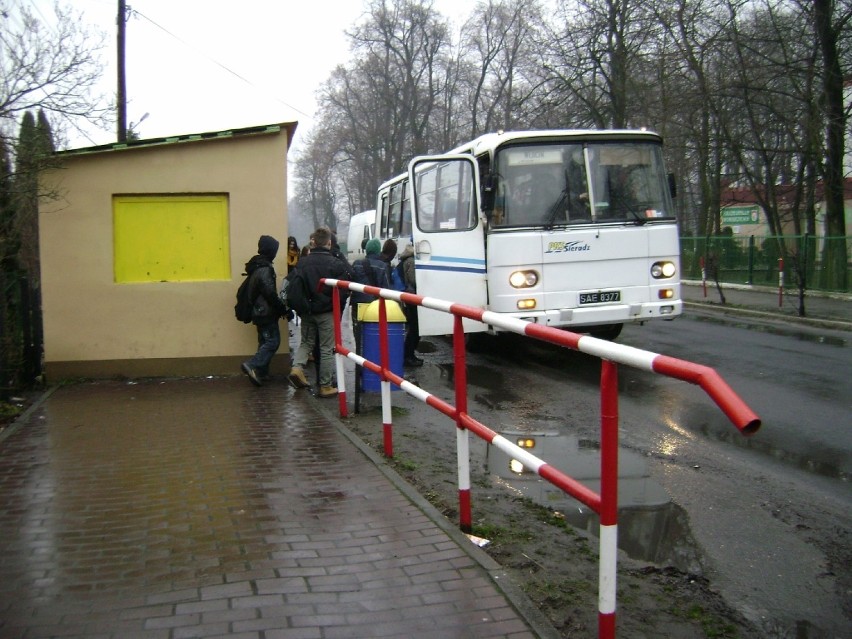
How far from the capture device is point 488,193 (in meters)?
10.8

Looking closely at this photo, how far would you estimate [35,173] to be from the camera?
901cm

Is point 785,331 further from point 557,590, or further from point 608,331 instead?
Answer: point 557,590

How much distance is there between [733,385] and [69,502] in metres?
7.22

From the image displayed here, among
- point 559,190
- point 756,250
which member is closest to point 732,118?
point 756,250

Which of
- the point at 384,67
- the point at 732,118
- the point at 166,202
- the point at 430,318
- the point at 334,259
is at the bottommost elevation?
the point at 430,318

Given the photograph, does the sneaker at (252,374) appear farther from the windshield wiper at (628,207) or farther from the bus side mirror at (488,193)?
the windshield wiper at (628,207)

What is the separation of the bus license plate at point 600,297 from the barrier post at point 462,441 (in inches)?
238

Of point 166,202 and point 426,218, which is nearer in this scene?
point 166,202

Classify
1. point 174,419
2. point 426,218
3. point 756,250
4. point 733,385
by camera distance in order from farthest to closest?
point 756,250 < point 426,218 < point 733,385 < point 174,419

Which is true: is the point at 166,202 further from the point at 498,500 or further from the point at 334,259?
the point at 498,500

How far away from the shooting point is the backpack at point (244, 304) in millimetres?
10055

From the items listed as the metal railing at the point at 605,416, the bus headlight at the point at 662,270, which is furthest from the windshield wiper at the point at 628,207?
the metal railing at the point at 605,416

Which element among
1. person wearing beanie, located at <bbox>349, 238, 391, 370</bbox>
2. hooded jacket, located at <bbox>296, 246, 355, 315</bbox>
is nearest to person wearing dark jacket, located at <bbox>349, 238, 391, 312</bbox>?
person wearing beanie, located at <bbox>349, 238, 391, 370</bbox>

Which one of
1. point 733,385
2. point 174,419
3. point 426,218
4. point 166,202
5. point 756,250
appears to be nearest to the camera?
point 174,419
